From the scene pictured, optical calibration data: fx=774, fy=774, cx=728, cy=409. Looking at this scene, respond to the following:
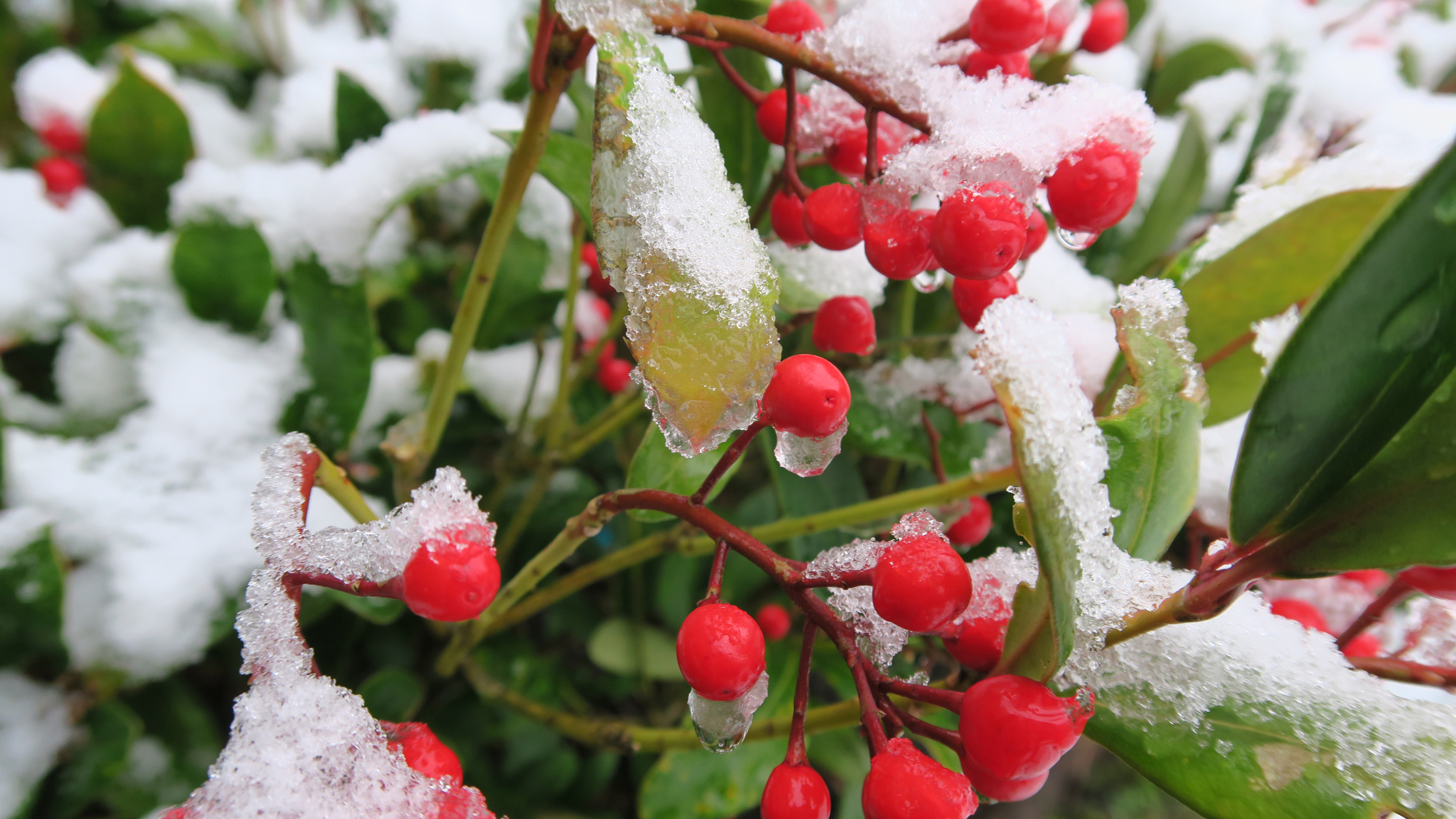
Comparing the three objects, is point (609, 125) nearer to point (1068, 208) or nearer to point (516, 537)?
point (1068, 208)

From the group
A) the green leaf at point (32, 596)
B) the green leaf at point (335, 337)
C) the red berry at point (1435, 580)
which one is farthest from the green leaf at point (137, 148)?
the red berry at point (1435, 580)

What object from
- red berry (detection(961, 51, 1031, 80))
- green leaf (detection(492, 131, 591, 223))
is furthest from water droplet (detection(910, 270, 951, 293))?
green leaf (detection(492, 131, 591, 223))

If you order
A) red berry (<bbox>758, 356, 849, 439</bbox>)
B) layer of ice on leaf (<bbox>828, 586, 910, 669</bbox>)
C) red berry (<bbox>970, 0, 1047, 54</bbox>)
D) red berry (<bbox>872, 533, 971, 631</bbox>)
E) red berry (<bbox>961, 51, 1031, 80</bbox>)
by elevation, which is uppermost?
red berry (<bbox>970, 0, 1047, 54</bbox>)

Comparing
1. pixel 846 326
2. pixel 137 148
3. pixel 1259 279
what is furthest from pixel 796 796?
pixel 137 148

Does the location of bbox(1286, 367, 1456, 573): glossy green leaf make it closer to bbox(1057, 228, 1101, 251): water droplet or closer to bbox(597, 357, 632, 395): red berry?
bbox(1057, 228, 1101, 251): water droplet

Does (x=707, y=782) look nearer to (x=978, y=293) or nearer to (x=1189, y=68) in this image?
(x=978, y=293)

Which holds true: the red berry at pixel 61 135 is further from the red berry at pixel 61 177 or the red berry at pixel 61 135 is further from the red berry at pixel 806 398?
the red berry at pixel 806 398
